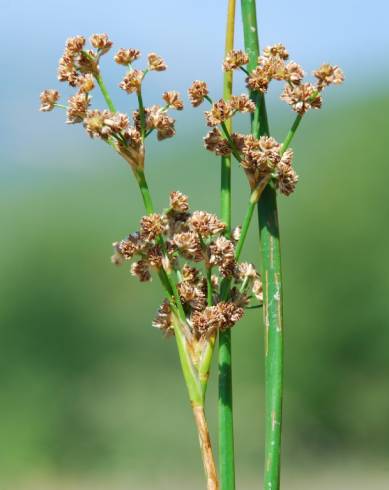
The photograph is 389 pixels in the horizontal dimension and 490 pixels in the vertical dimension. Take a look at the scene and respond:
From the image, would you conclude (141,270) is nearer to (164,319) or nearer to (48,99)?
(164,319)

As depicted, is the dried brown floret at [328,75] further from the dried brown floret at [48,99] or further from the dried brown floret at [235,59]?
the dried brown floret at [48,99]

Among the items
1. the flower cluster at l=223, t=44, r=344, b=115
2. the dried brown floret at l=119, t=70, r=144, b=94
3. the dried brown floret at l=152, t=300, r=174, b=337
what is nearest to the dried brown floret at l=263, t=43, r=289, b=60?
the flower cluster at l=223, t=44, r=344, b=115

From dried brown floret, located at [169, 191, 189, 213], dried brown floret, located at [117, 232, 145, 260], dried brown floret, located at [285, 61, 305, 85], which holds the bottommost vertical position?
dried brown floret, located at [117, 232, 145, 260]

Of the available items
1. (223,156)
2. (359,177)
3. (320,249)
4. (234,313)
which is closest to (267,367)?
(234,313)

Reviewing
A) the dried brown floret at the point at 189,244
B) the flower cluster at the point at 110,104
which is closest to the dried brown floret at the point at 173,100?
the flower cluster at the point at 110,104

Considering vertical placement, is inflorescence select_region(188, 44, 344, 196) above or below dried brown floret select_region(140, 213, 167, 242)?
above

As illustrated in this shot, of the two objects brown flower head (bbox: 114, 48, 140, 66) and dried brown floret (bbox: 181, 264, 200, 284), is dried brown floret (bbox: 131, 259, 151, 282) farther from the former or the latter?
brown flower head (bbox: 114, 48, 140, 66)
